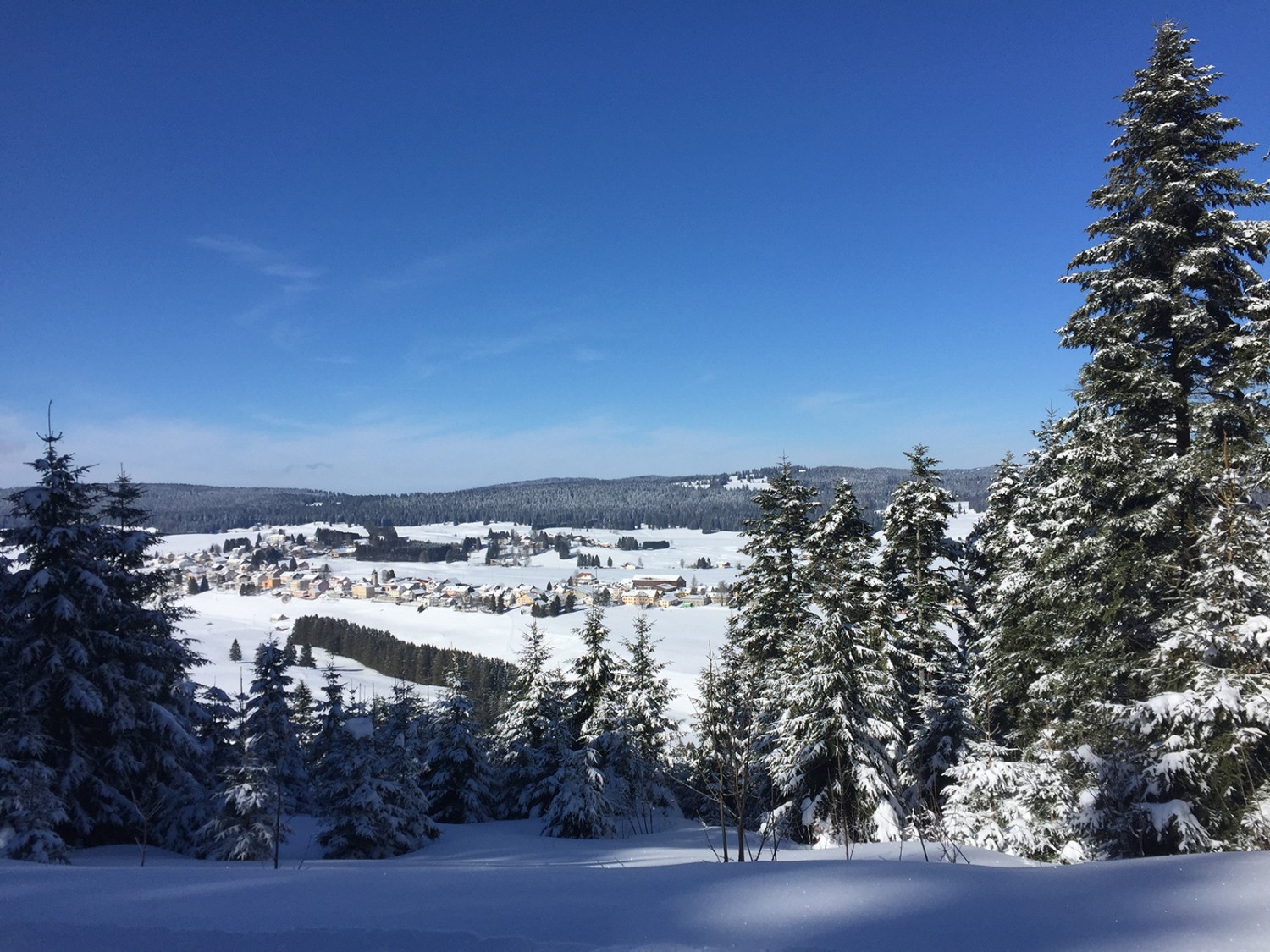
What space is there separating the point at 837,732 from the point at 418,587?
414 feet

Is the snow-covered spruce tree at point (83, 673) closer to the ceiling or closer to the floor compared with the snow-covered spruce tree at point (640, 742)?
closer to the ceiling

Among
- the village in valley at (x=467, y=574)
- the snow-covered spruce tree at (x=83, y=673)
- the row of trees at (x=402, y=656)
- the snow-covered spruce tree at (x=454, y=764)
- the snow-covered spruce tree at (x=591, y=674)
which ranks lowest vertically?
the row of trees at (x=402, y=656)

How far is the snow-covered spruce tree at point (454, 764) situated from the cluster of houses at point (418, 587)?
75.8 meters

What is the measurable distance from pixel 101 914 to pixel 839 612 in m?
11.9

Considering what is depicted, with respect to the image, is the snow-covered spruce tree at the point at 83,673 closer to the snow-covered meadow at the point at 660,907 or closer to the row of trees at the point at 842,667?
the snow-covered meadow at the point at 660,907

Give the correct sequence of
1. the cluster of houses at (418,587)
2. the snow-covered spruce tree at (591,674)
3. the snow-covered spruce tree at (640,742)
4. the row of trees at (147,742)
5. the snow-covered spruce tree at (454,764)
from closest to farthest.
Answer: the row of trees at (147,742)
the snow-covered spruce tree at (640,742)
the snow-covered spruce tree at (454,764)
the snow-covered spruce tree at (591,674)
the cluster of houses at (418,587)

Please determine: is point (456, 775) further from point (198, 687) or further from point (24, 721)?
point (24, 721)

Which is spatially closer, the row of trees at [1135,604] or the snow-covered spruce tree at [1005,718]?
the row of trees at [1135,604]

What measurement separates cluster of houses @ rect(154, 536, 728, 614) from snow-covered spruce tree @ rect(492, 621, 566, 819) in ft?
243

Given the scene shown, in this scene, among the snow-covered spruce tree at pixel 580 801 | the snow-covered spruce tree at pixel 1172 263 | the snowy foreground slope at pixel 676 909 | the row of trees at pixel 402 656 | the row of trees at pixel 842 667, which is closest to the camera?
the snowy foreground slope at pixel 676 909

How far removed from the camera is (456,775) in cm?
2119

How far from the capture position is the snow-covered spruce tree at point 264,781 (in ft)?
38.0

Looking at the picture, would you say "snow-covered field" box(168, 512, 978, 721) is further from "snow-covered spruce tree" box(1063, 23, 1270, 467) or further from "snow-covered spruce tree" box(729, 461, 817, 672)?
"snow-covered spruce tree" box(1063, 23, 1270, 467)

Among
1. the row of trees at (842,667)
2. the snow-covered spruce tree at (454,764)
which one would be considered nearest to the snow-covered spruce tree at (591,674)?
the snow-covered spruce tree at (454,764)
